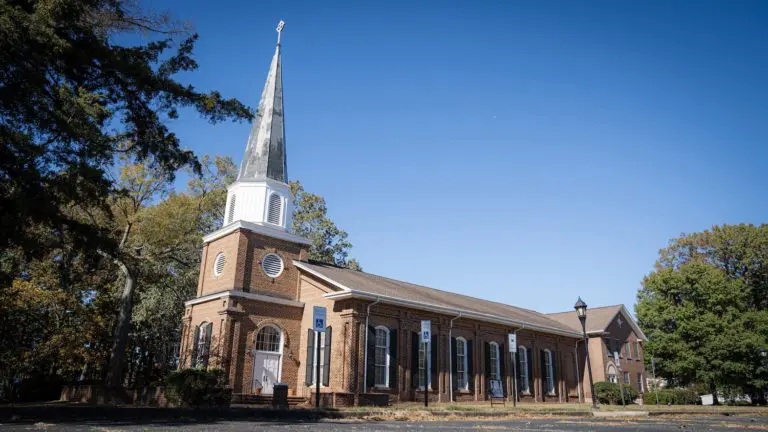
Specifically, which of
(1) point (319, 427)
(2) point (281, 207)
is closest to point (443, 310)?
(2) point (281, 207)

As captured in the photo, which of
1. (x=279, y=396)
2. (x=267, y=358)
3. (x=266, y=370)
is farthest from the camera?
(x=267, y=358)

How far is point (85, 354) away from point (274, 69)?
56.1 ft

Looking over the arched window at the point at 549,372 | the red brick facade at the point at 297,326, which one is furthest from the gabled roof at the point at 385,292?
the arched window at the point at 549,372

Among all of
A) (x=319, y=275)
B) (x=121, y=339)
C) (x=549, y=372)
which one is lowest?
(x=549, y=372)

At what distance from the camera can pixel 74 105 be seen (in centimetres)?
1108

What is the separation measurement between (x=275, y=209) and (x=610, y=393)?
24926 mm

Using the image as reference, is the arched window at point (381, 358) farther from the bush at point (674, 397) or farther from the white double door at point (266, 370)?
the bush at point (674, 397)

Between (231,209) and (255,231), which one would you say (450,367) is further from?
(231,209)

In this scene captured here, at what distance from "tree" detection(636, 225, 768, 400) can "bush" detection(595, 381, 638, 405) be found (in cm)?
508

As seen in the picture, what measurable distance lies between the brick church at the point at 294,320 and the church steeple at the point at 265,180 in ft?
0.17

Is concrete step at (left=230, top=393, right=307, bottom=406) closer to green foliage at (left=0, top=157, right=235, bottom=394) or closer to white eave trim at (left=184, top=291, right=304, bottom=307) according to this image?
white eave trim at (left=184, top=291, right=304, bottom=307)

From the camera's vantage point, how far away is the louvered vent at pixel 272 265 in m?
23.6

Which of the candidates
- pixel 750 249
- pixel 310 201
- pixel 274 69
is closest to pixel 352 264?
pixel 310 201

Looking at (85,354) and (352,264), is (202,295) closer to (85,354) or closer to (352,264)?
(85,354)
